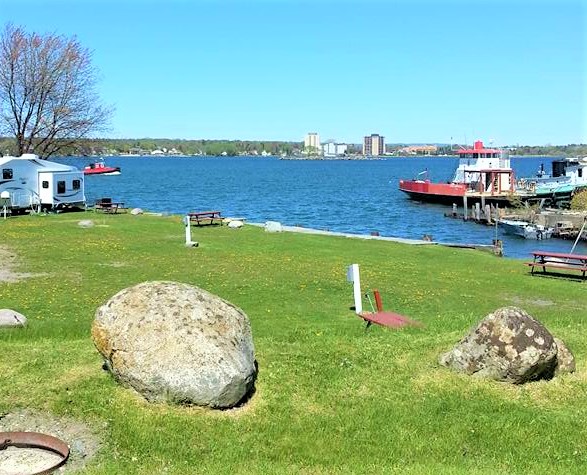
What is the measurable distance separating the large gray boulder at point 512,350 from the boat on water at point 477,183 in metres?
57.8

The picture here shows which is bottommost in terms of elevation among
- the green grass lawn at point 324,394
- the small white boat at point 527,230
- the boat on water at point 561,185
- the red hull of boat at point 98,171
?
the red hull of boat at point 98,171

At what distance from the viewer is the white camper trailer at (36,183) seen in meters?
41.1

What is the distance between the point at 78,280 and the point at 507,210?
159 feet

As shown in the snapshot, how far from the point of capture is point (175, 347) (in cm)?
888

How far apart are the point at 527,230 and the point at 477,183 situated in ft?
78.6

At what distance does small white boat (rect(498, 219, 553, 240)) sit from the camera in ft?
162

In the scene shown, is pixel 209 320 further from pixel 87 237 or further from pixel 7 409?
pixel 87 237

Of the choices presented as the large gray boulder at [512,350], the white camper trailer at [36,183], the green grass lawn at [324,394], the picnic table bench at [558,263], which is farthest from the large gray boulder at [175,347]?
the white camper trailer at [36,183]

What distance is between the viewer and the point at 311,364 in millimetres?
10852

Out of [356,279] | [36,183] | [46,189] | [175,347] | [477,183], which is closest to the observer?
[175,347]

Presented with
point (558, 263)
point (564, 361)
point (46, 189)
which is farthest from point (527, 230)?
point (564, 361)

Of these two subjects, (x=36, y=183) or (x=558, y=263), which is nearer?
(x=558, y=263)

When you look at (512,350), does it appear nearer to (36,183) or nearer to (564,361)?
(564,361)

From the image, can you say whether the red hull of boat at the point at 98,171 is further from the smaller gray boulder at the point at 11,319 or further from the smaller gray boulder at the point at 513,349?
the smaller gray boulder at the point at 513,349
